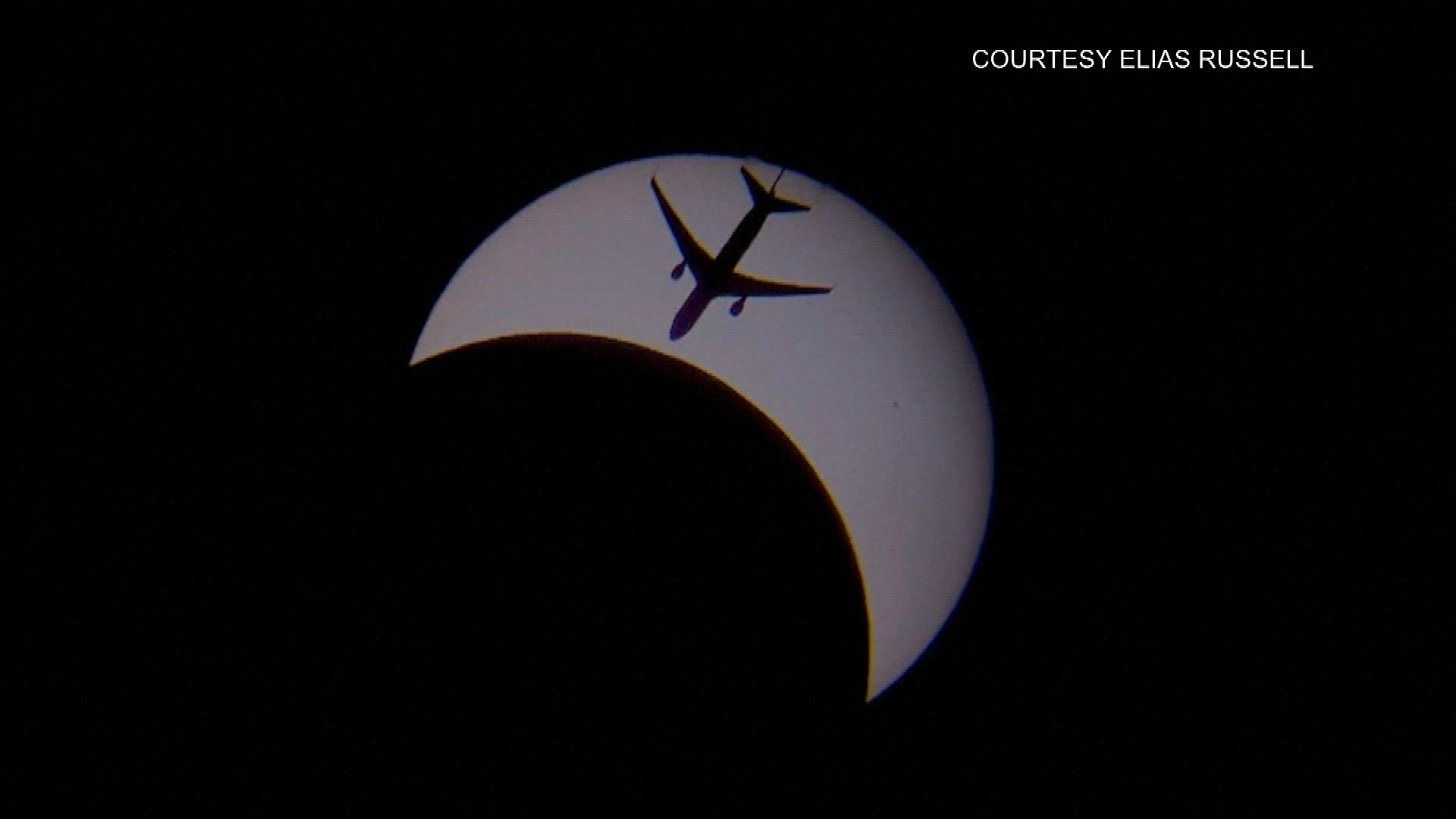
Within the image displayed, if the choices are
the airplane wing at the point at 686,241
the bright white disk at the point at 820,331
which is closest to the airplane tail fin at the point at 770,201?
the bright white disk at the point at 820,331

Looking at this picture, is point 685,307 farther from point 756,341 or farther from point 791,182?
point 791,182

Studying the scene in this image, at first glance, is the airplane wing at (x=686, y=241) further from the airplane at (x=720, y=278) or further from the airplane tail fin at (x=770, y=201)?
the airplane tail fin at (x=770, y=201)

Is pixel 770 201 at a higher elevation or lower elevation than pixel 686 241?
higher

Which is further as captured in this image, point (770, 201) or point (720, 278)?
point (770, 201)

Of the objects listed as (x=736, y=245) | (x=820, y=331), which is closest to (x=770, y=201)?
(x=736, y=245)

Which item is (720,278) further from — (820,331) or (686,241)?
(820,331)

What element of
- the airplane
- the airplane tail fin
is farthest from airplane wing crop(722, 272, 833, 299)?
the airplane tail fin
